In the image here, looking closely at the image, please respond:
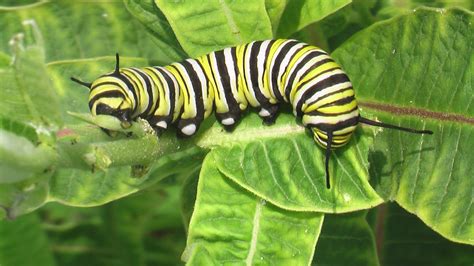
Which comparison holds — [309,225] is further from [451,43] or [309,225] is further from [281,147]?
[451,43]

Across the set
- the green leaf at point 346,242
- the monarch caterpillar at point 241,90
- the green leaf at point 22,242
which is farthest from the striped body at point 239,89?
the green leaf at point 22,242

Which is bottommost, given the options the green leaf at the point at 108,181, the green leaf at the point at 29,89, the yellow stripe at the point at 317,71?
the green leaf at the point at 108,181

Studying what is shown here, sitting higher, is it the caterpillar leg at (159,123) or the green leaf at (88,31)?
the caterpillar leg at (159,123)

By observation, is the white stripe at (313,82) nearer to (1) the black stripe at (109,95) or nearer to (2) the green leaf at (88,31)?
(1) the black stripe at (109,95)

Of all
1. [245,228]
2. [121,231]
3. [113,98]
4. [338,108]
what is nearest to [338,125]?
[338,108]

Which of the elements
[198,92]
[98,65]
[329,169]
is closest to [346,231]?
[329,169]

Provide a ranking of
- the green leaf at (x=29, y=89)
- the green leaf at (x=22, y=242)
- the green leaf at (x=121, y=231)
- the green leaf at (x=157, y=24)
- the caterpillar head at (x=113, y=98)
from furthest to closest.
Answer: the green leaf at (x=121, y=231) → the green leaf at (x=22, y=242) → the green leaf at (x=157, y=24) → the caterpillar head at (x=113, y=98) → the green leaf at (x=29, y=89)

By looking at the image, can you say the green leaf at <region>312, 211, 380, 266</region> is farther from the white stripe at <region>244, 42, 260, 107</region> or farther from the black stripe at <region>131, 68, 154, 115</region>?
the black stripe at <region>131, 68, 154, 115</region>

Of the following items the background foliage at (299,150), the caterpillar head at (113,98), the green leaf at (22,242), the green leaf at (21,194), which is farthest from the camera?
the green leaf at (22,242)
